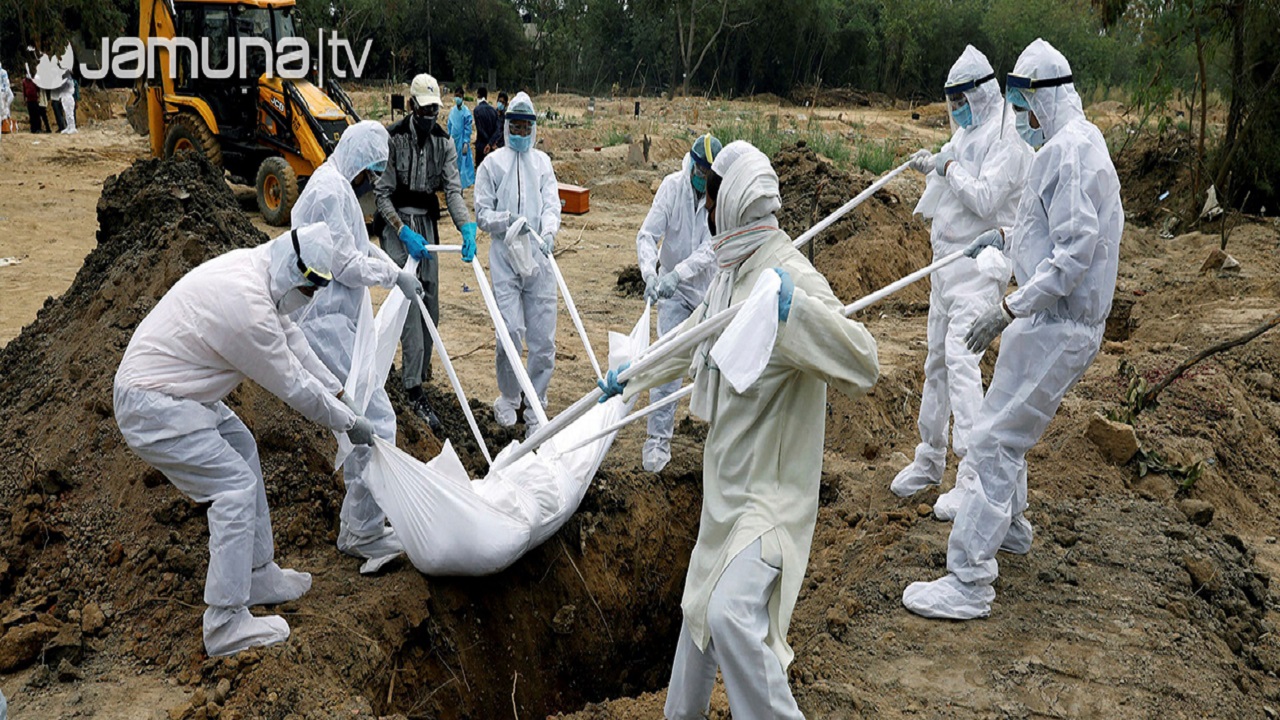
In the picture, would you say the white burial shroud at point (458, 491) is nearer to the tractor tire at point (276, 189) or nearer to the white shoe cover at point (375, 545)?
the white shoe cover at point (375, 545)

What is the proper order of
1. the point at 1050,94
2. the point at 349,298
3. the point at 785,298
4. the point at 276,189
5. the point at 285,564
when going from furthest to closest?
the point at 276,189
the point at 349,298
the point at 285,564
the point at 1050,94
the point at 785,298

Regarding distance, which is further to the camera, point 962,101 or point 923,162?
point 923,162

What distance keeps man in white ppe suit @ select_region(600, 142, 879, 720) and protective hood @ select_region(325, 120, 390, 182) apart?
2.47 meters

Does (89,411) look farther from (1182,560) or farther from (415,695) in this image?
(1182,560)

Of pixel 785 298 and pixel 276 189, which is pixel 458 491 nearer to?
pixel 785 298

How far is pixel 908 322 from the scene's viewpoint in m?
9.88

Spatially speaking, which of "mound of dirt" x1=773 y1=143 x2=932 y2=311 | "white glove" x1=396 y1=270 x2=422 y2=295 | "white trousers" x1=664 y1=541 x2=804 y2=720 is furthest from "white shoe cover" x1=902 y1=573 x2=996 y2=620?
"mound of dirt" x1=773 y1=143 x2=932 y2=311

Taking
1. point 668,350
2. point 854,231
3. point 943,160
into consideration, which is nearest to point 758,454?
point 668,350

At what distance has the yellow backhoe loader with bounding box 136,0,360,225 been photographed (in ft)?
40.7

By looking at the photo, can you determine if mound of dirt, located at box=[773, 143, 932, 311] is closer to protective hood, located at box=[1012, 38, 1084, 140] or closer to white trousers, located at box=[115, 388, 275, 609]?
protective hood, located at box=[1012, 38, 1084, 140]

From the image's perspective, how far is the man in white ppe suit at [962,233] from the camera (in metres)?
5.07

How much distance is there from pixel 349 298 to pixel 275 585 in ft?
4.77

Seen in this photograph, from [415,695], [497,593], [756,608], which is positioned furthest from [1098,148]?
[415,695]

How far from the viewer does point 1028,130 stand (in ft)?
14.4
